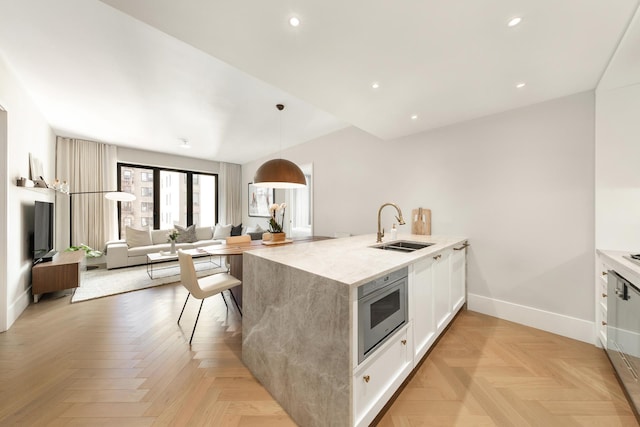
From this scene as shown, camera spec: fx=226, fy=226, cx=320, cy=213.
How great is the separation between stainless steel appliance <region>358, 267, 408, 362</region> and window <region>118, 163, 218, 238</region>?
5.95 m

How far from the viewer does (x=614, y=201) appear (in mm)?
1890

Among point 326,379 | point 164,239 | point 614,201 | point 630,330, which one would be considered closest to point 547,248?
point 614,201

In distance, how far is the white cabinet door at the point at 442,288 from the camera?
1.87 m

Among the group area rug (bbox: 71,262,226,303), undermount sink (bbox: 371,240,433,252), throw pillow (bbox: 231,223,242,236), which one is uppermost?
undermount sink (bbox: 371,240,433,252)

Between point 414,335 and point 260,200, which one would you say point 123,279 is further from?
point 414,335

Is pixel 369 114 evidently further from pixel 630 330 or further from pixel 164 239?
pixel 164 239

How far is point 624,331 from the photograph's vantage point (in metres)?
1.45

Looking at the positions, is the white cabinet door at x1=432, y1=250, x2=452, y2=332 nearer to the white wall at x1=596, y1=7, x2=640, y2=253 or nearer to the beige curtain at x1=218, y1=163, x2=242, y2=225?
the white wall at x1=596, y1=7, x2=640, y2=253

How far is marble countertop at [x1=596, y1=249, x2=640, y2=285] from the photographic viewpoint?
4.30 feet

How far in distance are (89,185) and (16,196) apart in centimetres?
257

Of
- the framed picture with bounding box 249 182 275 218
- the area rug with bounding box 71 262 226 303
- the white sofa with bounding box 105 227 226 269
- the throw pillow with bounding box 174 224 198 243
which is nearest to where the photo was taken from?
the area rug with bounding box 71 262 226 303

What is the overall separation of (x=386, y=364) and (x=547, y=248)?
2.14 m

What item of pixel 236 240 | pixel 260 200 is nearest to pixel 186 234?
pixel 260 200

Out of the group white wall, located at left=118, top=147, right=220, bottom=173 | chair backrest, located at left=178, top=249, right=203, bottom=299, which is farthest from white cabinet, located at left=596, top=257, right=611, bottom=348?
white wall, located at left=118, top=147, right=220, bottom=173
